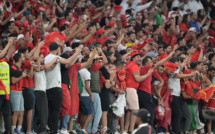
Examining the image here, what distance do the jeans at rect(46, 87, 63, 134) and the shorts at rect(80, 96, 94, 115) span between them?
3.15 ft

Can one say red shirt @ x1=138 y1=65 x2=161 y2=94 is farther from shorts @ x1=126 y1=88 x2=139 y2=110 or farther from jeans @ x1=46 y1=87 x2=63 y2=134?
jeans @ x1=46 y1=87 x2=63 y2=134

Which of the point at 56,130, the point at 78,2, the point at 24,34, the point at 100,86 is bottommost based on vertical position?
the point at 56,130

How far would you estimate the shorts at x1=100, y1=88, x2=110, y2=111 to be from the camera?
11.7 metres

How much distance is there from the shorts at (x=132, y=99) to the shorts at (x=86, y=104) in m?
1.25

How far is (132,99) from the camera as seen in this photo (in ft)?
39.5

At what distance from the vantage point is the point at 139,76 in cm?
1207

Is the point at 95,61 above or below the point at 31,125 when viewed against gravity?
above

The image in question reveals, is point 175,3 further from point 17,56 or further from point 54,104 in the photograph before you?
point 17,56

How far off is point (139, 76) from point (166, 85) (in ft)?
4.03

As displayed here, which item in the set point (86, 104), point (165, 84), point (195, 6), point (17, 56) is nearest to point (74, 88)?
point (86, 104)

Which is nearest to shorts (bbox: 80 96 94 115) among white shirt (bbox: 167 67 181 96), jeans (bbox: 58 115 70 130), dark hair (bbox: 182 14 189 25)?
jeans (bbox: 58 115 70 130)

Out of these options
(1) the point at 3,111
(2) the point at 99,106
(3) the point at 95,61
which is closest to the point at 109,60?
(3) the point at 95,61

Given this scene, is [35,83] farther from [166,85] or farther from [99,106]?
[166,85]

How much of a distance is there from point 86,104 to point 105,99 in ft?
2.23
